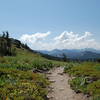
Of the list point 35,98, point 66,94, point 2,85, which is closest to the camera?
point 35,98

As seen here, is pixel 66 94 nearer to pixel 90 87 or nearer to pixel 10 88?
pixel 90 87

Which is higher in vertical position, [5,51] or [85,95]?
[5,51]

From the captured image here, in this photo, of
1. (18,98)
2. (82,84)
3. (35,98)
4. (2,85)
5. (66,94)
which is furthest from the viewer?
(82,84)

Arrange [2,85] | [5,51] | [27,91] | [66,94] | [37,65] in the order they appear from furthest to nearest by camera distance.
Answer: [5,51] → [37,65] → [66,94] → [2,85] → [27,91]

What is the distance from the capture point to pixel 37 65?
112ft

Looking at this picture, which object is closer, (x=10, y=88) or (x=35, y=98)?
(x=35, y=98)

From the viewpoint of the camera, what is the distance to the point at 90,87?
55.5 feet

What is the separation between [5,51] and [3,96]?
92613mm

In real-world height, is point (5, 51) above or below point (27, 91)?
above

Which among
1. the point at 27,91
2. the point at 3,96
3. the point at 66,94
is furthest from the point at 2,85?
the point at 66,94

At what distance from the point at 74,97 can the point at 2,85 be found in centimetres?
544

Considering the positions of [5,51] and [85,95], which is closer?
[85,95]

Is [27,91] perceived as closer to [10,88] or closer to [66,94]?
[10,88]

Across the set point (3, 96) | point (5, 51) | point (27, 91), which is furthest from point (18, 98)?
point (5, 51)
